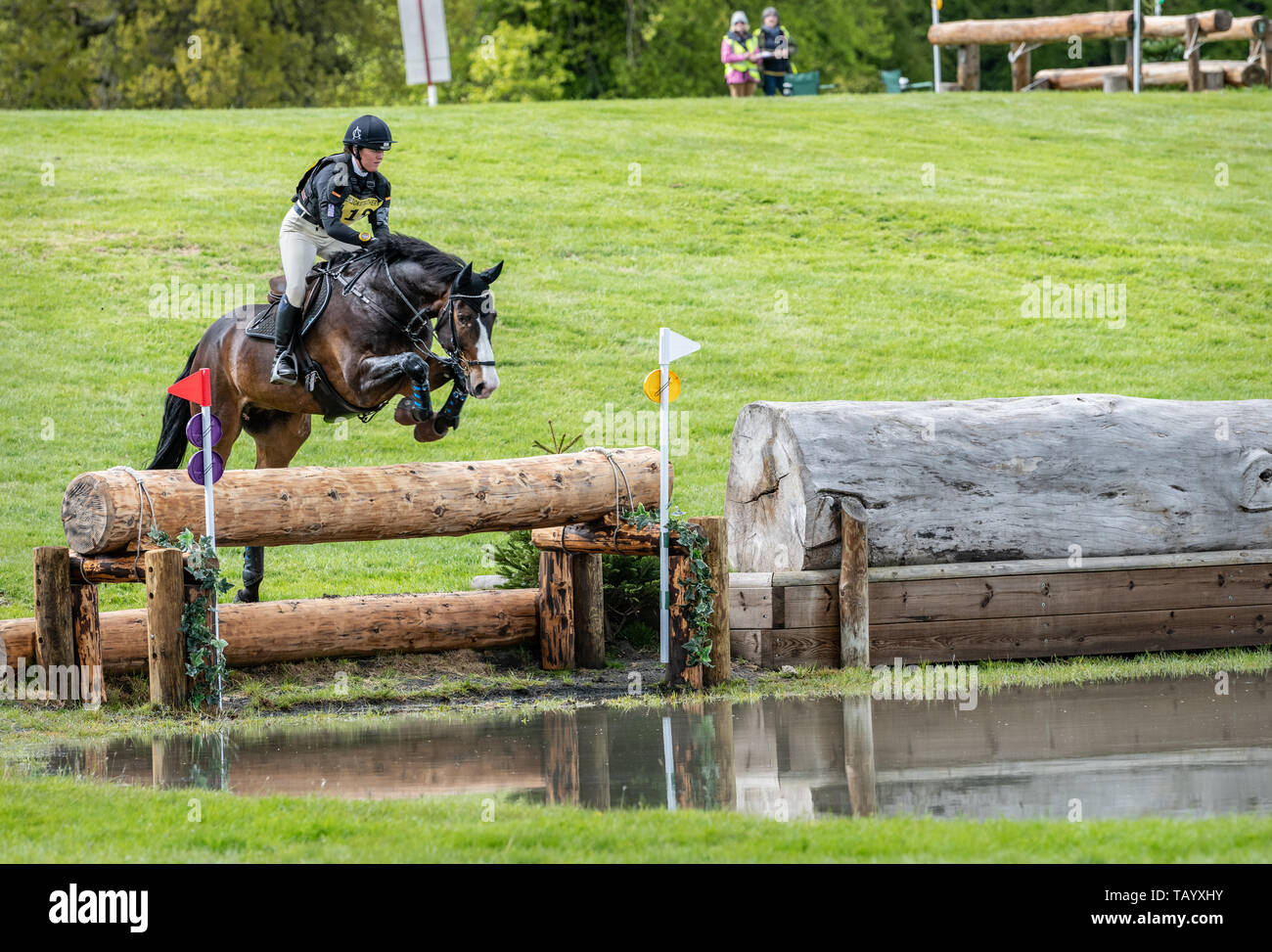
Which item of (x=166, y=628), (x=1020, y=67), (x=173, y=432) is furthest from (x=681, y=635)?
(x=1020, y=67)

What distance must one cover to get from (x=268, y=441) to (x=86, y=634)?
6.99 ft

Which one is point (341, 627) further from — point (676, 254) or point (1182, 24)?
point (1182, 24)

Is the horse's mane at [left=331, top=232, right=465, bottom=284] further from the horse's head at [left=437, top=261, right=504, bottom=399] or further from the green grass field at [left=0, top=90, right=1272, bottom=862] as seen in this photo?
the green grass field at [left=0, top=90, right=1272, bottom=862]

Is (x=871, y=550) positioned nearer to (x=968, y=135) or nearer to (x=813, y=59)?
(x=968, y=135)

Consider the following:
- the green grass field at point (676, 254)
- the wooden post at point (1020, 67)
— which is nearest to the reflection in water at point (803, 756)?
the green grass field at point (676, 254)

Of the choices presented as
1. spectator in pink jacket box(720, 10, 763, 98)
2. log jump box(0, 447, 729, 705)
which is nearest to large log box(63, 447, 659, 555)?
log jump box(0, 447, 729, 705)

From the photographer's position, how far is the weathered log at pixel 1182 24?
27781 mm

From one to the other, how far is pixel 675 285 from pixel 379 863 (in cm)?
1537

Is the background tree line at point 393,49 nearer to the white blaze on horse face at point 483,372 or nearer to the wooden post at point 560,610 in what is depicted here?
the wooden post at point 560,610

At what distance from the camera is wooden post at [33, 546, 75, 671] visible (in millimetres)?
8227

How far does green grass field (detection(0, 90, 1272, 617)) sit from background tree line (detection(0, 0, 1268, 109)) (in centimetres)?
1161

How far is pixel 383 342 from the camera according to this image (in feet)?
28.2
